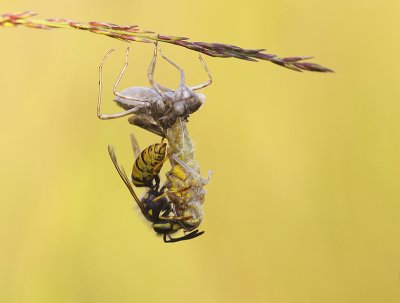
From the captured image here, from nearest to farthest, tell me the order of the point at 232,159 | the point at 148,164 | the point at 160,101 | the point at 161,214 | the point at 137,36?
the point at 137,36 → the point at 160,101 → the point at 148,164 → the point at 161,214 → the point at 232,159

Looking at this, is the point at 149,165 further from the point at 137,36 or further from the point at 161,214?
the point at 137,36

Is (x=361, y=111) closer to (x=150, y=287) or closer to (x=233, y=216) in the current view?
(x=233, y=216)

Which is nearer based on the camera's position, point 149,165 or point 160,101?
point 160,101

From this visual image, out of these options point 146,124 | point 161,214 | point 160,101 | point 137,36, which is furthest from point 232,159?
point 137,36

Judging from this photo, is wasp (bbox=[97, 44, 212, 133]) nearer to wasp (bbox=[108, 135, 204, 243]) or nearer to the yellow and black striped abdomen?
the yellow and black striped abdomen

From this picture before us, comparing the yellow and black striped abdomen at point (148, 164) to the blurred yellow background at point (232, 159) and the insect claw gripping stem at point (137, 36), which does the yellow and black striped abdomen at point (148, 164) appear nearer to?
the blurred yellow background at point (232, 159)

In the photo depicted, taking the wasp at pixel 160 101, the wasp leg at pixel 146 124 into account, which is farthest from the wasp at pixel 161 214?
the wasp at pixel 160 101
